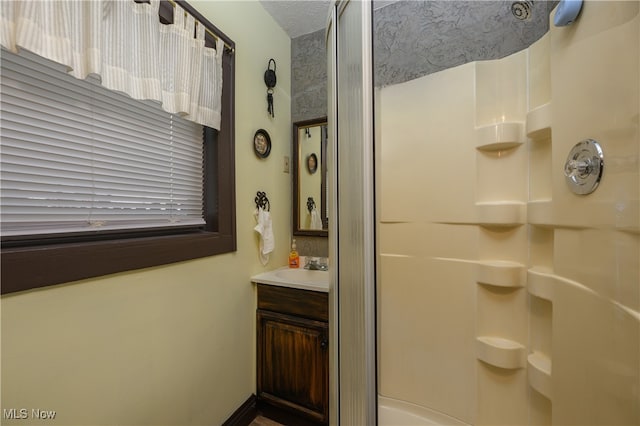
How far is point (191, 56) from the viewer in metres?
1.15

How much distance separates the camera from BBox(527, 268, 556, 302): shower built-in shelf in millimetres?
885

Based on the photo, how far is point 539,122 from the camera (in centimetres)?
92

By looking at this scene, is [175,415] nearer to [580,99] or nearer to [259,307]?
[259,307]

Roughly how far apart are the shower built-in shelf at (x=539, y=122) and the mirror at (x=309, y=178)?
3.64 ft

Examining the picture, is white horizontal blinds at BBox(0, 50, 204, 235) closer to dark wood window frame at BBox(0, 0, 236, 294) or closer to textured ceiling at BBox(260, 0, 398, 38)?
dark wood window frame at BBox(0, 0, 236, 294)

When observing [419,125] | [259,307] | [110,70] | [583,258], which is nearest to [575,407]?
[583,258]

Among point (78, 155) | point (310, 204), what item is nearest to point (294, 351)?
point (310, 204)

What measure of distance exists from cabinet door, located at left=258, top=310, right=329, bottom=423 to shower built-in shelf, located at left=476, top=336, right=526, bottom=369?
725 mm

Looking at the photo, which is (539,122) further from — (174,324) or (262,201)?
(174,324)

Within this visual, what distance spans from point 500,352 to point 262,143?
165cm

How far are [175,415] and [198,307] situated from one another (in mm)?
447

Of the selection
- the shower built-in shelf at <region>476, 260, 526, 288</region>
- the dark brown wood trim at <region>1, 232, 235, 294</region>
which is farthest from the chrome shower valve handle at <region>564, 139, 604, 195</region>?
the dark brown wood trim at <region>1, 232, 235, 294</region>

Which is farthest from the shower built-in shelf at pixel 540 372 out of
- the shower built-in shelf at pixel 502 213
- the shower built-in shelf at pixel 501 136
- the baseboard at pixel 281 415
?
the baseboard at pixel 281 415

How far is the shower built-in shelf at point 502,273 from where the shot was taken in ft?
3.41
